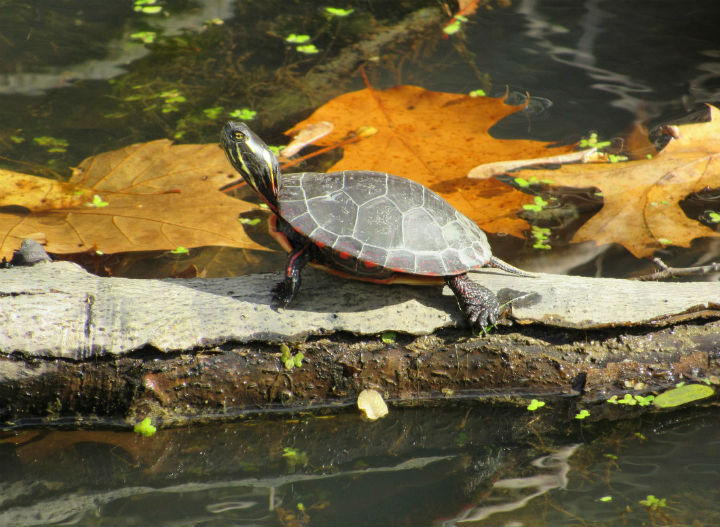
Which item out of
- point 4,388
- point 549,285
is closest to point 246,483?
point 4,388

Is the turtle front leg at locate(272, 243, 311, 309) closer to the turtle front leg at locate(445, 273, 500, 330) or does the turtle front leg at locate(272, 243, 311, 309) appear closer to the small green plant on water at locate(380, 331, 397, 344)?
the small green plant on water at locate(380, 331, 397, 344)

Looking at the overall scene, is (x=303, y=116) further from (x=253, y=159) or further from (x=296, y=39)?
(x=253, y=159)

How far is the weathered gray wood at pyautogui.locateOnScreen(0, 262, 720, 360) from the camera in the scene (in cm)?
214

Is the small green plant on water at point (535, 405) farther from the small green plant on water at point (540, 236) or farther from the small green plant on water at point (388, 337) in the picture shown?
the small green plant on water at point (540, 236)

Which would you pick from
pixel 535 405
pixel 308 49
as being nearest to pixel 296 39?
pixel 308 49

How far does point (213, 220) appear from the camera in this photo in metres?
2.99

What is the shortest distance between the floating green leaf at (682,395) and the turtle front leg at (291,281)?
4.68ft

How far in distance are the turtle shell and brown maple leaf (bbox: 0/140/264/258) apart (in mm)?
609

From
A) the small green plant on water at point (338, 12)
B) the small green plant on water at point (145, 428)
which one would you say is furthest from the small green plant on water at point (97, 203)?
the small green plant on water at point (338, 12)

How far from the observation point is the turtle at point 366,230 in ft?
7.61

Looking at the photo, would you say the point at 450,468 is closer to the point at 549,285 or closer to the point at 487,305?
the point at 487,305

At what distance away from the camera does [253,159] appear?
2402mm

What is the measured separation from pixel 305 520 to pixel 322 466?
0.85 feet

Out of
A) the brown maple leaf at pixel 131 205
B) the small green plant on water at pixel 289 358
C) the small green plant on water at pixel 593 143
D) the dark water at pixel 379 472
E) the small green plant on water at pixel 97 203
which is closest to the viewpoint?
the dark water at pixel 379 472
